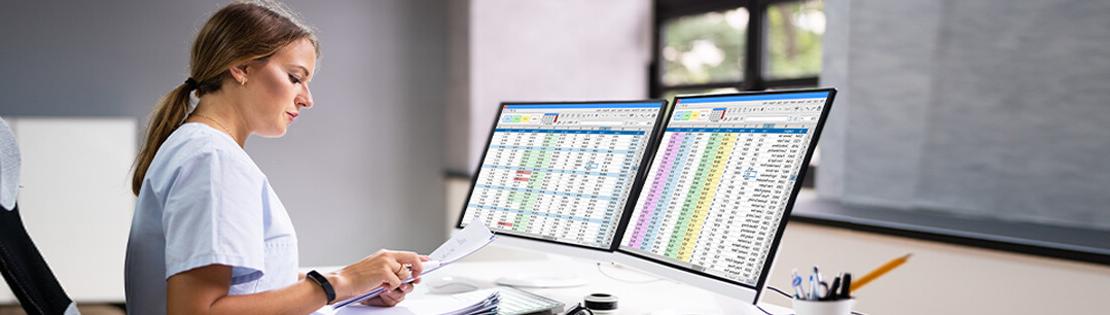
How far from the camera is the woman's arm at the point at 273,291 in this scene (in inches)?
47.1

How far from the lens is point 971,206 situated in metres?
2.52

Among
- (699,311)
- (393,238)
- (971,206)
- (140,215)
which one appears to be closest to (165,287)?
(140,215)

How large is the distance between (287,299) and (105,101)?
2.57 meters

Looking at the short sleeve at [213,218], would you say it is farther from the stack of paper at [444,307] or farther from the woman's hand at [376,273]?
the stack of paper at [444,307]

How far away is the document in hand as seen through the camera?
1.47 metres

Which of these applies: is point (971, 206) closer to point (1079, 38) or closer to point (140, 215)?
point (1079, 38)

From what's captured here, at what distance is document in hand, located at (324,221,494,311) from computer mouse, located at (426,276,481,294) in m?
0.20

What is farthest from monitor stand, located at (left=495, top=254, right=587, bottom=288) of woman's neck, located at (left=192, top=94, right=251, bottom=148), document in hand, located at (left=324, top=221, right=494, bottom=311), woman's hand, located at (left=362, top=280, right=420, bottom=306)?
woman's neck, located at (left=192, top=94, right=251, bottom=148)

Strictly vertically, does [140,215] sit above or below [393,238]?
above

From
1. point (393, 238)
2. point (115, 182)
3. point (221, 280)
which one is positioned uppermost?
point (221, 280)

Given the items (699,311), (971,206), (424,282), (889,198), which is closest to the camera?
(699,311)

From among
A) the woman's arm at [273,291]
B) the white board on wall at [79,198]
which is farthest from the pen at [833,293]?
the white board on wall at [79,198]

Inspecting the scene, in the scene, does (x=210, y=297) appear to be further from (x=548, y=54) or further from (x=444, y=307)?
(x=548, y=54)

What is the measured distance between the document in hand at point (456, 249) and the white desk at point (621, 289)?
0.67 ft
